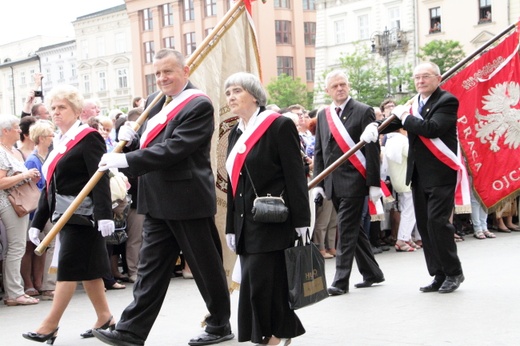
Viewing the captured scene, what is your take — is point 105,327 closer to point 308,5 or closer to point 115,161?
point 115,161

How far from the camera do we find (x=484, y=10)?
52531mm

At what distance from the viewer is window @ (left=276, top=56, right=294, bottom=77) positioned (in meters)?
71.5

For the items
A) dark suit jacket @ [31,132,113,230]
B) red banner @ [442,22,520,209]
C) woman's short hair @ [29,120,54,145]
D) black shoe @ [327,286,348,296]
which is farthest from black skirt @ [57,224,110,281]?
red banner @ [442,22,520,209]

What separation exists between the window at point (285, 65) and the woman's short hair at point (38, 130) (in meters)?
62.3

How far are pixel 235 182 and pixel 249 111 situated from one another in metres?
0.50

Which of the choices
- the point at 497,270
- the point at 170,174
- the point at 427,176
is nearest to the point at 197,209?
the point at 170,174

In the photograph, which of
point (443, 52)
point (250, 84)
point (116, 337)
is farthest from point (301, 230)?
point (443, 52)

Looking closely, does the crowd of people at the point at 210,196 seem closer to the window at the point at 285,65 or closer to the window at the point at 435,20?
the window at the point at 435,20

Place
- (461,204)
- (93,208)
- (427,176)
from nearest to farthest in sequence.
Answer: (93,208), (427,176), (461,204)

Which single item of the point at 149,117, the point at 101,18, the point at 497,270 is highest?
the point at 101,18

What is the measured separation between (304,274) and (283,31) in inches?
2646

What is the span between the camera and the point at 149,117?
646 centimetres

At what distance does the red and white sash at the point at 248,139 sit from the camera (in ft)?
19.2

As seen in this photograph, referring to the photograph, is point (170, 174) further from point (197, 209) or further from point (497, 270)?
point (497, 270)
